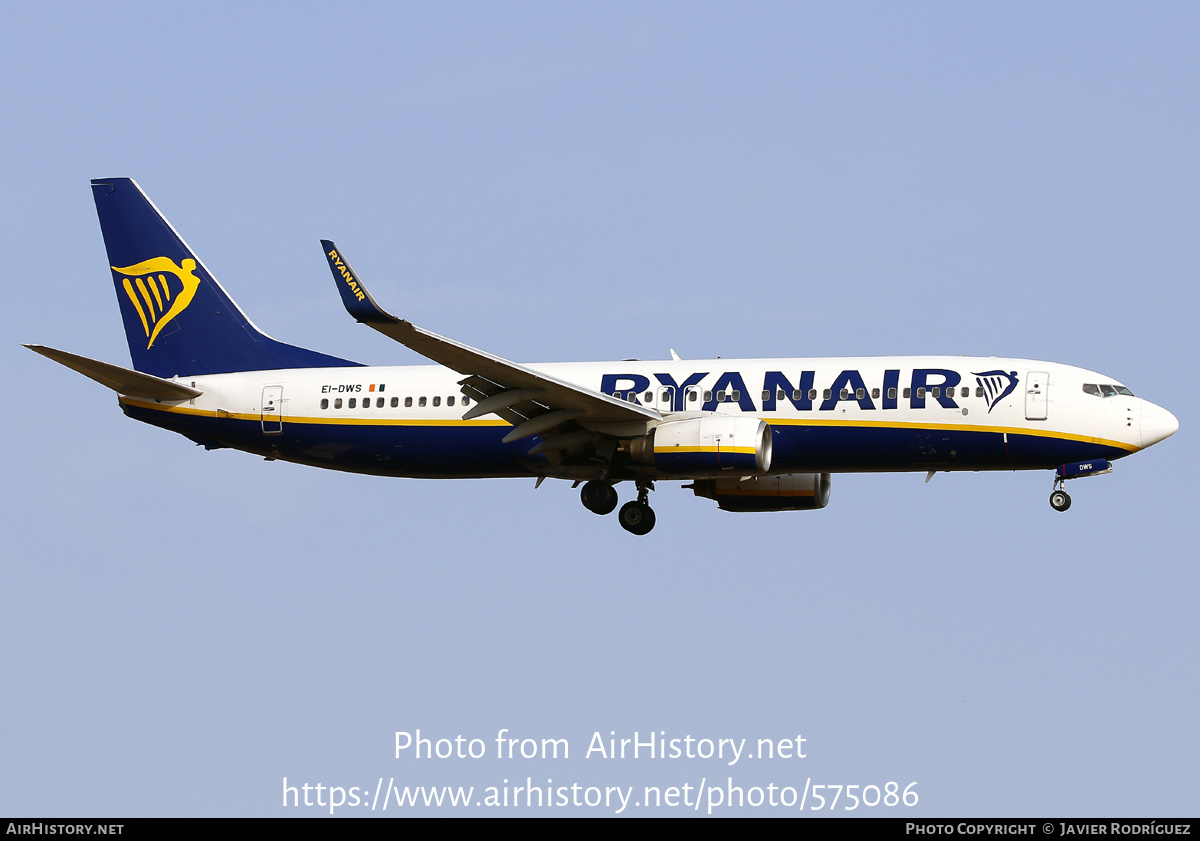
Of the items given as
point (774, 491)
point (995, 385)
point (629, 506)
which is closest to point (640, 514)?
point (629, 506)

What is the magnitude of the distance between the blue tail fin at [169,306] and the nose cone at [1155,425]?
2126 centimetres

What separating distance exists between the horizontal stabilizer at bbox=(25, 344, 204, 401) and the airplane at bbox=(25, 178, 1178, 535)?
0.06 metres

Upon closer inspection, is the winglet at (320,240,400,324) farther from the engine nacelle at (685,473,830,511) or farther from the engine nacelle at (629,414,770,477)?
the engine nacelle at (685,473,830,511)

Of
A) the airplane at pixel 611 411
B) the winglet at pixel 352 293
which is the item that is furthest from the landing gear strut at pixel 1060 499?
the winglet at pixel 352 293

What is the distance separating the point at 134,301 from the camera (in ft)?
150

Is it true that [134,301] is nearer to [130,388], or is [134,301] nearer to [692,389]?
[130,388]

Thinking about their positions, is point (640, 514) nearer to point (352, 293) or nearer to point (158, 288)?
point (352, 293)

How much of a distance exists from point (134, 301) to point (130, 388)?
3.89m

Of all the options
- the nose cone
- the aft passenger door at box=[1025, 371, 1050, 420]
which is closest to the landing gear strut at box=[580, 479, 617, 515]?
the aft passenger door at box=[1025, 371, 1050, 420]

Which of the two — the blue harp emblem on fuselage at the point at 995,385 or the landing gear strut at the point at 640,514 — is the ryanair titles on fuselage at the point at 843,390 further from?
the landing gear strut at the point at 640,514

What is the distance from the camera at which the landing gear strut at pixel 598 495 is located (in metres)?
41.5

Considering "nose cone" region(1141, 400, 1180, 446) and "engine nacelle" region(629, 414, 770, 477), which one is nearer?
"engine nacelle" region(629, 414, 770, 477)

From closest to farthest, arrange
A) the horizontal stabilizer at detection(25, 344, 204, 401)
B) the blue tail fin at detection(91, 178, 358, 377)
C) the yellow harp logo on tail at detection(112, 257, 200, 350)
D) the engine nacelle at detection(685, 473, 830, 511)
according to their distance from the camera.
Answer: the horizontal stabilizer at detection(25, 344, 204, 401), the engine nacelle at detection(685, 473, 830, 511), the blue tail fin at detection(91, 178, 358, 377), the yellow harp logo on tail at detection(112, 257, 200, 350)

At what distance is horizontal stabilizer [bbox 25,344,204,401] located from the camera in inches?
1596
